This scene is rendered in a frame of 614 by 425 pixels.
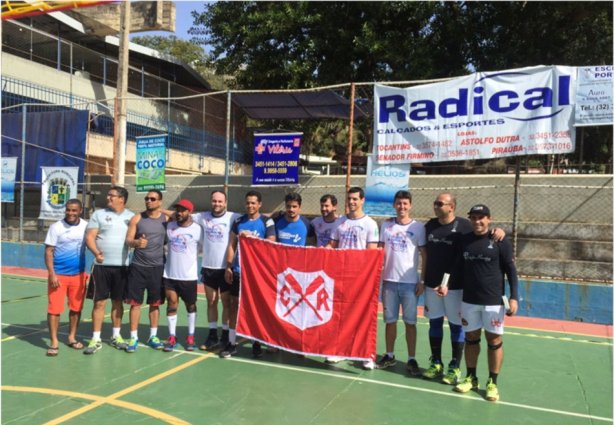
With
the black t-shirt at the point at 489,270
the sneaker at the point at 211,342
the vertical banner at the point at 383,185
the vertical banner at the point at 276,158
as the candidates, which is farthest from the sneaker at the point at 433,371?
the vertical banner at the point at 276,158

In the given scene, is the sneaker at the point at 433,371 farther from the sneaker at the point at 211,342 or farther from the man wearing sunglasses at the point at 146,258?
the man wearing sunglasses at the point at 146,258

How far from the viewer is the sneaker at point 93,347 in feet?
19.0

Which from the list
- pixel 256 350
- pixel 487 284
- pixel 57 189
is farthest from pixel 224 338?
pixel 57 189

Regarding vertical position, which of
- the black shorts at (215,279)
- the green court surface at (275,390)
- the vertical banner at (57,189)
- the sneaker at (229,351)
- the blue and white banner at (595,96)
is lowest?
the green court surface at (275,390)

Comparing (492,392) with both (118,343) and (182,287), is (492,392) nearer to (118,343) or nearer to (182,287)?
(182,287)

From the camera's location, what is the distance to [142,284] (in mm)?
5859

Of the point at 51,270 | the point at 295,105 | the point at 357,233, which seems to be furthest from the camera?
the point at 295,105

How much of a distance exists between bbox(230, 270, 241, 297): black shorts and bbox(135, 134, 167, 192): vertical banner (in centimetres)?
527

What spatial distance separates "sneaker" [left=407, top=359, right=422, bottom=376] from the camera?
536 cm

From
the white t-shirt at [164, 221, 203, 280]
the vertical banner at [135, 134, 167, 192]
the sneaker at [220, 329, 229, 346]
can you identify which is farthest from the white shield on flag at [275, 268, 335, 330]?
the vertical banner at [135, 134, 167, 192]

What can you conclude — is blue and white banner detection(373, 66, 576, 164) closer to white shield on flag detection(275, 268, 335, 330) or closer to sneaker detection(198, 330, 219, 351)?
white shield on flag detection(275, 268, 335, 330)

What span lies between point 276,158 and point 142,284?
4.42 m

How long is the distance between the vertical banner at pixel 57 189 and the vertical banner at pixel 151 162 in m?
2.79

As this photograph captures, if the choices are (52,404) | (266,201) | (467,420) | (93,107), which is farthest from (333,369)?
(93,107)
